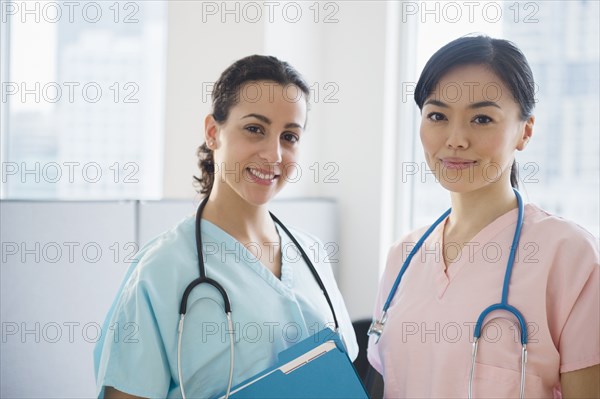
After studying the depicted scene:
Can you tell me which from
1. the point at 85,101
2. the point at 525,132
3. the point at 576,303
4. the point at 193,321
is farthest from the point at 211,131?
the point at 85,101

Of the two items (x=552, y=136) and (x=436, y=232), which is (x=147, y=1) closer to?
→ (x=552, y=136)

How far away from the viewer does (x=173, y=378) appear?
3.94 ft

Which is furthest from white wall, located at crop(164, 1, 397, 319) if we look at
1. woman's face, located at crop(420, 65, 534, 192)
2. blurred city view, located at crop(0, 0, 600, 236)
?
woman's face, located at crop(420, 65, 534, 192)

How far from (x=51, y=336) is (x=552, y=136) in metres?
1.57

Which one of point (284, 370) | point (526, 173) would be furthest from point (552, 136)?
point (284, 370)

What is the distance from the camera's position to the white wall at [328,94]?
2436mm

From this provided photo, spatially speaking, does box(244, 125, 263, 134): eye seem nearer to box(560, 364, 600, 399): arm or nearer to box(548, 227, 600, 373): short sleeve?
box(548, 227, 600, 373): short sleeve

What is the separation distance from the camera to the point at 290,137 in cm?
140

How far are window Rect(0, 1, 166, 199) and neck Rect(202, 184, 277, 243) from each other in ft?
6.06

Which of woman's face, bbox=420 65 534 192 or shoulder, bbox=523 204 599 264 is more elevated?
woman's face, bbox=420 65 534 192

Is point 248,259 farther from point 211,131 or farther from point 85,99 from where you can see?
point 85,99

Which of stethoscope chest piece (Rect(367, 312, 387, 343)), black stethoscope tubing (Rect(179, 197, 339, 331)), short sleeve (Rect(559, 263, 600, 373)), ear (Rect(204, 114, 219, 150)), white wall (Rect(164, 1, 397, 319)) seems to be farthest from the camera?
white wall (Rect(164, 1, 397, 319))

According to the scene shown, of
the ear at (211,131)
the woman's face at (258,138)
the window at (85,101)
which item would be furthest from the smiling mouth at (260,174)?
the window at (85,101)

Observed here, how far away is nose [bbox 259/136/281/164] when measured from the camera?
135 centimetres
